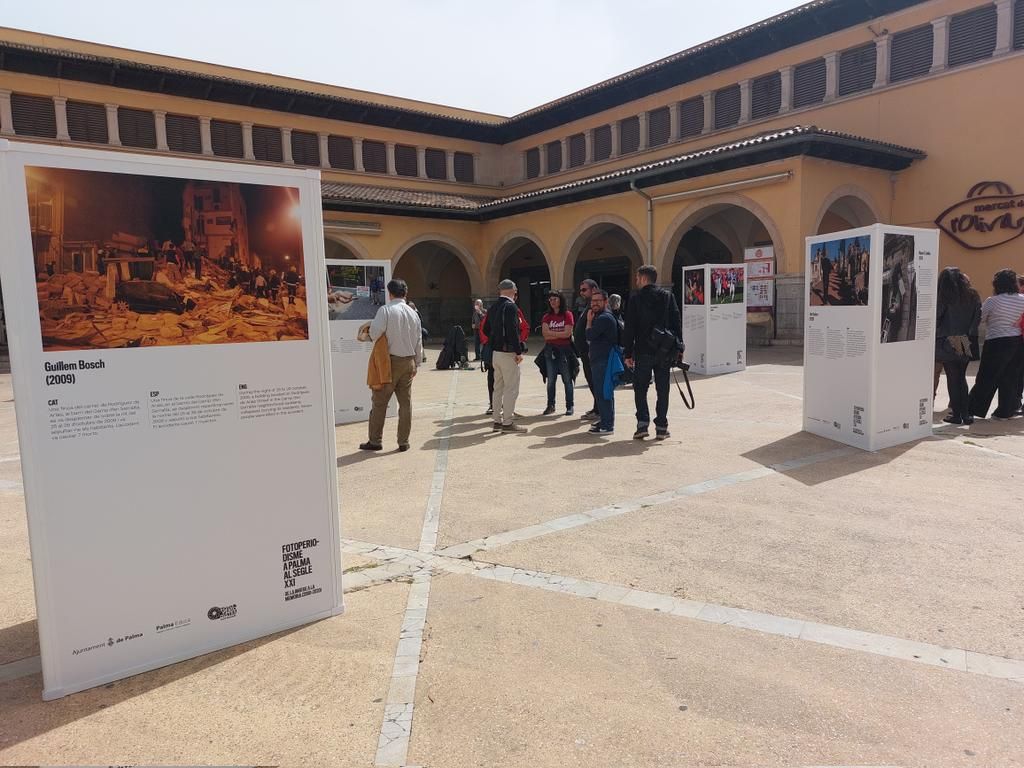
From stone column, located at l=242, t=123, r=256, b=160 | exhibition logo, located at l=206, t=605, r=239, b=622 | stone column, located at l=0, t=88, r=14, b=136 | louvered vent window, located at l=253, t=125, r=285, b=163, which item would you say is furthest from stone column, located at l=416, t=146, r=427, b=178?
exhibition logo, located at l=206, t=605, r=239, b=622

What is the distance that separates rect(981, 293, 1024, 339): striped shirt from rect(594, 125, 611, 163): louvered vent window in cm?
1881

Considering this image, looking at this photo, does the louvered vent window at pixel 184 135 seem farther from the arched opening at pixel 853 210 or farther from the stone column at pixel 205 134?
the arched opening at pixel 853 210

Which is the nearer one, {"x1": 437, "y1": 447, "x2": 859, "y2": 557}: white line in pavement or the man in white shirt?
{"x1": 437, "y1": 447, "x2": 859, "y2": 557}: white line in pavement

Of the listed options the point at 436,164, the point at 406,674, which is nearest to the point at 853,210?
the point at 436,164

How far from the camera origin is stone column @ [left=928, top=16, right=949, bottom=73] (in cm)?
1647

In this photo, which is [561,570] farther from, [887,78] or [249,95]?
[249,95]

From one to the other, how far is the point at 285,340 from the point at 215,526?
2.83ft

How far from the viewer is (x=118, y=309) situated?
2.59 m

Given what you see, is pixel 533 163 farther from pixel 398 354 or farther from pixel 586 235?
pixel 398 354

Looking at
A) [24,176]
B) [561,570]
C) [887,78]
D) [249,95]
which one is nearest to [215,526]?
[24,176]

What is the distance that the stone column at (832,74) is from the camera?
18625 millimetres

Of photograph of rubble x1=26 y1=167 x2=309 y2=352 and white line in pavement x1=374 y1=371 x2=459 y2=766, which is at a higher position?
photograph of rubble x1=26 y1=167 x2=309 y2=352

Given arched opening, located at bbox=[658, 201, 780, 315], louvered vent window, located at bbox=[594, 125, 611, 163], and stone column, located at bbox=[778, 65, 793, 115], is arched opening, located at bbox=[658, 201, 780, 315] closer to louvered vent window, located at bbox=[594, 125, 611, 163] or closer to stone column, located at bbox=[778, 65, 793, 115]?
stone column, located at bbox=[778, 65, 793, 115]

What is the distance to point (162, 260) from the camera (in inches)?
105
